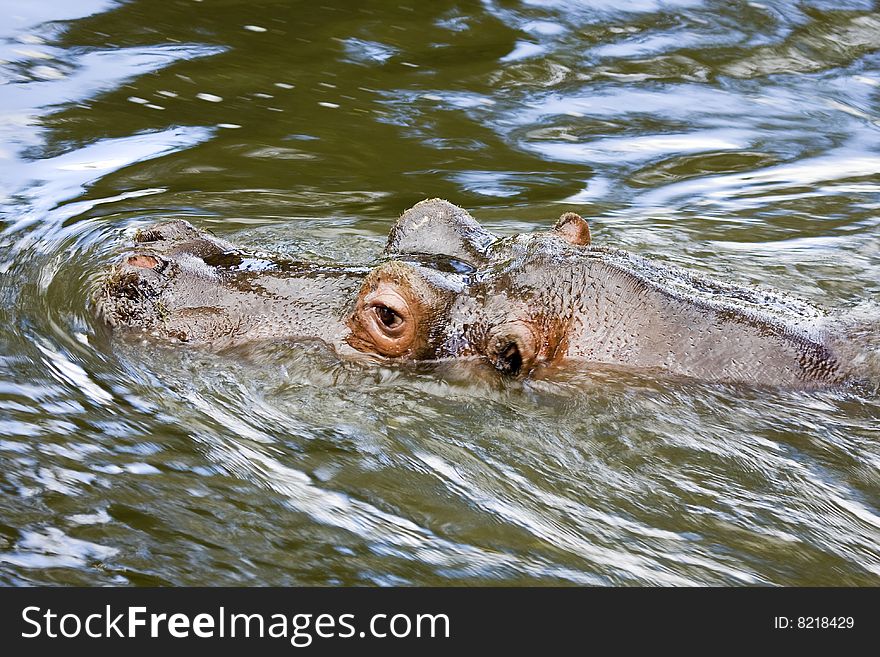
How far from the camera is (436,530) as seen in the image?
3.82m

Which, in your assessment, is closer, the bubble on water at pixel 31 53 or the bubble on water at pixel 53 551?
the bubble on water at pixel 53 551

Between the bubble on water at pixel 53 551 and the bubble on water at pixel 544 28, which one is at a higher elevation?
the bubble on water at pixel 544 28

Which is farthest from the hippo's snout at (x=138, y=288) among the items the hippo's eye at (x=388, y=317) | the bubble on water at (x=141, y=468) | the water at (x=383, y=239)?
the hippo's eye at (x=388, y=317)

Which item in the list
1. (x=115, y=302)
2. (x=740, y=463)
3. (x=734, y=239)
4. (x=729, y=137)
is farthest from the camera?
(x=729, y=137)

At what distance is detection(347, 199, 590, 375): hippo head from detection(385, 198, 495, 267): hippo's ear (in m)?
0.12

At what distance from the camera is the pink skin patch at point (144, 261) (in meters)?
4.59

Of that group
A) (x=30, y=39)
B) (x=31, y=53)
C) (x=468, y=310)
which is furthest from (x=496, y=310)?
(x=30, y=39)

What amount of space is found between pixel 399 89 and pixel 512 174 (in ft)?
4.66

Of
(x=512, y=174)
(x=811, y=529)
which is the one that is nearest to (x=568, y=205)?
(x=512, y=174)

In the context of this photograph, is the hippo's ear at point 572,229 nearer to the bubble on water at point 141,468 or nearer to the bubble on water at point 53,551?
the bubble on water at point 141,468

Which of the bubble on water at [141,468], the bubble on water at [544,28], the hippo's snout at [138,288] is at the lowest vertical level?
the bubble on water at [141,468]

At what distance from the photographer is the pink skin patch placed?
4594 millimetres

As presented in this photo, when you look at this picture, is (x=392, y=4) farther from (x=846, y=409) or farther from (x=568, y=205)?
(x=846, y=409)

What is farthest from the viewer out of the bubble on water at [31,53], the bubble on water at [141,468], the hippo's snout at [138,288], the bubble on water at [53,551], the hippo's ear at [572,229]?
the bubble on water at [31,53]
